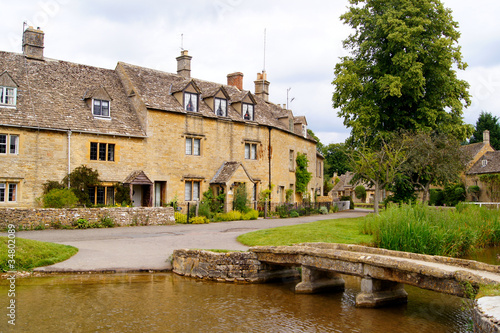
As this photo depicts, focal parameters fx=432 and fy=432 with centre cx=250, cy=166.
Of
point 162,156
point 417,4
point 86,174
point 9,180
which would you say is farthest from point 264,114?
point 9,180

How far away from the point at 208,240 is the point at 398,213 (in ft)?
26.4

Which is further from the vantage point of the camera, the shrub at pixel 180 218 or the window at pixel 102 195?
the shrub at pixel 180 218

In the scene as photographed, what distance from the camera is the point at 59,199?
23547 mm

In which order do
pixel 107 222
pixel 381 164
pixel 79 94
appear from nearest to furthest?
1. pixel 107 222
2. pixel 381 164
3. pixel 79 94

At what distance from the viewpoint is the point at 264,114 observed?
39.2m

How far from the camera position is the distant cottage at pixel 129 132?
81.0ft

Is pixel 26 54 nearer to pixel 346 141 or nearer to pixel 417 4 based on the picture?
pixel 346 141

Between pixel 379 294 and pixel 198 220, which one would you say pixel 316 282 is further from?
pixel 198 220

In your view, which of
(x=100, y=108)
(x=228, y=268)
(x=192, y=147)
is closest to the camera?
(x=228, y=268)

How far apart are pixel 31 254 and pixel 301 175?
30321mm

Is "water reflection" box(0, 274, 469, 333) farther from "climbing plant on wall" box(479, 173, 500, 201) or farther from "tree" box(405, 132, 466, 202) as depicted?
"climbing plant on wall" box(479, 173, 500, 201)

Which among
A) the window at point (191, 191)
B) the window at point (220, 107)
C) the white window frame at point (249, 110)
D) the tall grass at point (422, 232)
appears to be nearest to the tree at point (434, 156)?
the tall grass at point (422, 232)

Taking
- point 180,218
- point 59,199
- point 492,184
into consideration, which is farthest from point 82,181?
point 492,184

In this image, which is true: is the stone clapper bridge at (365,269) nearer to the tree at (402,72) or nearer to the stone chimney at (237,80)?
the tree at (402,72)
